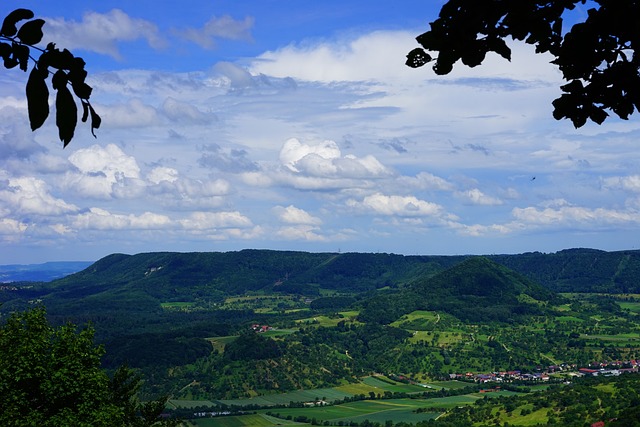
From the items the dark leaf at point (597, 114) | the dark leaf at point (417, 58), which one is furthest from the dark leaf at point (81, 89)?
the dark leaf at point (597, 114)

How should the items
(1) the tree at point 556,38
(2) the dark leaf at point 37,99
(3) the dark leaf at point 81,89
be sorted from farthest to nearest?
(1) the tree at point 556,38 < (3) the dark leaf at point 81,89 < (2) the dark leaf at point 37,99

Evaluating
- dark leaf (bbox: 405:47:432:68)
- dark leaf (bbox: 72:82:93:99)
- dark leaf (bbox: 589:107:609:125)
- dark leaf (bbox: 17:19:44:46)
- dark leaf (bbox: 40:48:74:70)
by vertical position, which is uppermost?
dark leaf (bbox: 405:47:432:68)

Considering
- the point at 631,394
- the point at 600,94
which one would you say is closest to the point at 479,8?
the point at 600,94

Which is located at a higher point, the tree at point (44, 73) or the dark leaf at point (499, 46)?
the dark leaf at point (499, 46)

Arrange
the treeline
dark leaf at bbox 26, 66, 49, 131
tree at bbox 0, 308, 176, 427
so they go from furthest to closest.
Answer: the treeline → tree at bbox 0, 308, 176, 427 → dark leaf at bbox 26, 66, 49, 131

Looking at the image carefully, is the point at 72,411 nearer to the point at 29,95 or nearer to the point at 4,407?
the point at 4,407

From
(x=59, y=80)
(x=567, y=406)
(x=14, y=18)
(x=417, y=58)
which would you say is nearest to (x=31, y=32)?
(x=14, y=18)

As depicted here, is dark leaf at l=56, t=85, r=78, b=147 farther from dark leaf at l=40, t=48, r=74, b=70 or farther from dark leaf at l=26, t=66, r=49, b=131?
dark leaf at l=40, t=48, r=74, b=70

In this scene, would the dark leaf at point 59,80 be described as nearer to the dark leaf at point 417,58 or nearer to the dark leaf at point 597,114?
the dark leaf at point 417,58

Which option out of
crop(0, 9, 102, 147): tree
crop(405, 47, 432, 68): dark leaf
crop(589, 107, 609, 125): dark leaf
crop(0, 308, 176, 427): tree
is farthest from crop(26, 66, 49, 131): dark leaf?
crop(0, 308, 176, 427): tree
